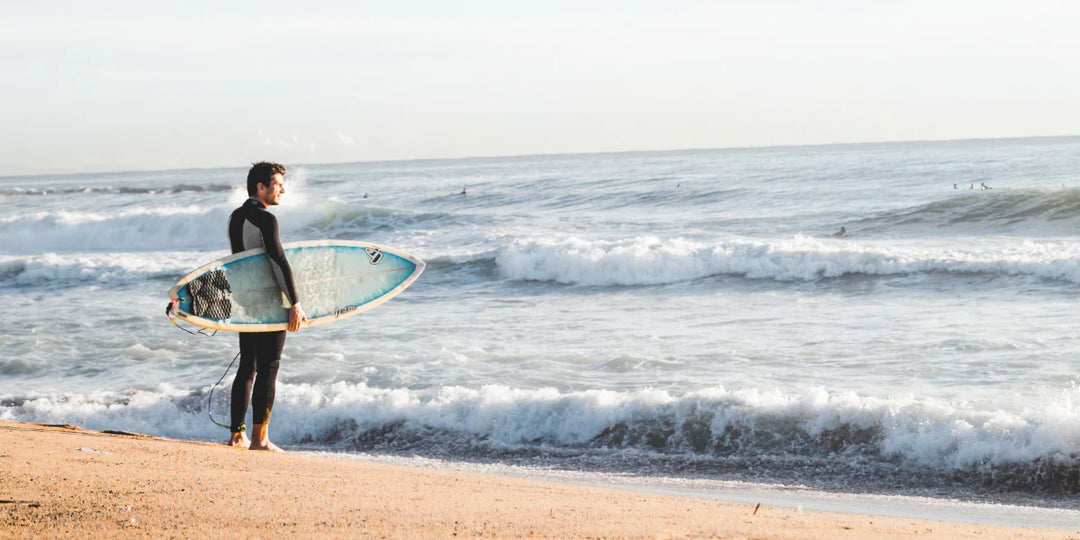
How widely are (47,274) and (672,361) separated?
45.9ft

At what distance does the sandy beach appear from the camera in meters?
3.13

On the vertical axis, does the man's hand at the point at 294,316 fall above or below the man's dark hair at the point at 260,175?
below

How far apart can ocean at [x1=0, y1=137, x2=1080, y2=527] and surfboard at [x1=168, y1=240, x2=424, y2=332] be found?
113 centimetres

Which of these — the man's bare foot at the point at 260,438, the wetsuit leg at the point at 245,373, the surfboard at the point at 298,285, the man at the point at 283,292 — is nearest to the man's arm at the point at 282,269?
the man at the point at 283,292

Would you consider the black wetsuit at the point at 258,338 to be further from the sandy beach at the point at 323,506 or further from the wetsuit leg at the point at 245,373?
the sandy beach at the point at 323,506

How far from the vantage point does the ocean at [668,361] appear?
18.5 feet

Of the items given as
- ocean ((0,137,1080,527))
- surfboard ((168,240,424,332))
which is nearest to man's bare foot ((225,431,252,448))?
surfboard ((168,240,424,332))

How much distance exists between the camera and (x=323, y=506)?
345 centimetres

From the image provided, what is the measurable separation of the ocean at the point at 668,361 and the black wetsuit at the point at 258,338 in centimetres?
131

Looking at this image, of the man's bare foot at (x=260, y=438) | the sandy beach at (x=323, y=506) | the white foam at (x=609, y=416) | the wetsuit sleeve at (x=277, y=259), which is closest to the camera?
the sandy beach at (x=323, y=506)

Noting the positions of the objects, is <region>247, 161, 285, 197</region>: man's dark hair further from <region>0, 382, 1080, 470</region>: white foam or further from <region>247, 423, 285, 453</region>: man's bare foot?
<region>0, 382, 1080, 470</region>: white foam

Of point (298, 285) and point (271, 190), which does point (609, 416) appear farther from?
point (271, 190)

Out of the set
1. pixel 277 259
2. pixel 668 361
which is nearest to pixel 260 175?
pixel 277 259

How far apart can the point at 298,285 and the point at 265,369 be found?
0.79 meters
